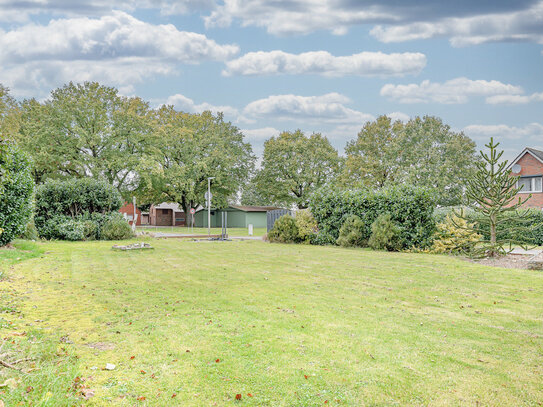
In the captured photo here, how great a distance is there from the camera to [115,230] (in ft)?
67.3

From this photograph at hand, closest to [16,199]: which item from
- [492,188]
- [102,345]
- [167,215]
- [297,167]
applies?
[102,345]

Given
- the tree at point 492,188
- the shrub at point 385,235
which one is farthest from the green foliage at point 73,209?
the tree at point 492,188

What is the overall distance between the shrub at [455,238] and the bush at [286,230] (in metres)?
7.42

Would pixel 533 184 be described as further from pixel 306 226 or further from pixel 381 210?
pixel 306 226

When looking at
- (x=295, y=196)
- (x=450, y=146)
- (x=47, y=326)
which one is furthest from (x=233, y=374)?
(x=295, y=196)

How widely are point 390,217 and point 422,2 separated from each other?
8.16 m

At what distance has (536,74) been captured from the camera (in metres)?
17.1

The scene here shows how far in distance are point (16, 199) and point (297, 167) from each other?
122ft

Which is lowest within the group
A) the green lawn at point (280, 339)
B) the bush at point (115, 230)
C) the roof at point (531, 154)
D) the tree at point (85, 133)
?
the green lawn at point (280, 339)

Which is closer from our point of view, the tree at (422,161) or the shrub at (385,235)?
the shrub at (385,235)

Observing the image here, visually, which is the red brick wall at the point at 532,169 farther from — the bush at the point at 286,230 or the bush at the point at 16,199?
the bush at the point at 16,199

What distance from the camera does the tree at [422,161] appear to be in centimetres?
3703

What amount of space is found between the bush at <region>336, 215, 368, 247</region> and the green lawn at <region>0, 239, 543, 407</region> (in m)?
7.66

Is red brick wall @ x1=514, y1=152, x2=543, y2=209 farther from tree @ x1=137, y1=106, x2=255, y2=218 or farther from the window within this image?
tree @ x1=137, y1=106, x2=255, y2=218
